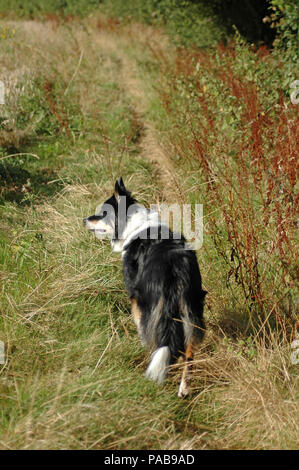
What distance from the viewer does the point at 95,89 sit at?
8.27 metres

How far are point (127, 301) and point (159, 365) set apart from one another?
1.07 meters

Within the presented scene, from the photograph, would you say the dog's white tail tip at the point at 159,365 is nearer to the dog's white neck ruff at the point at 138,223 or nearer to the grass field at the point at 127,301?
the grass field at the point at 127,301

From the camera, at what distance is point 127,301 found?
11.9 feet

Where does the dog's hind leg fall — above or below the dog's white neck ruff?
below

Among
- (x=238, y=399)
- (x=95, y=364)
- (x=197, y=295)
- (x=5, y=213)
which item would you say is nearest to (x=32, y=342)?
(x=95, y=364)

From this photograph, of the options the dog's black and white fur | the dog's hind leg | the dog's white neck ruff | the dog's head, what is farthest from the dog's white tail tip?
the dog's head

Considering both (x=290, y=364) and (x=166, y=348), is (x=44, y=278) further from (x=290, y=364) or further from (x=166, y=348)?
(x=290, y=364)

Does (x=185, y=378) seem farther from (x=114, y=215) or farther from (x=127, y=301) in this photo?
(x=114, y=215)

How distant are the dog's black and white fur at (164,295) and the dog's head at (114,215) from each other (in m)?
0.34

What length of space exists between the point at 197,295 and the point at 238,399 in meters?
0.68

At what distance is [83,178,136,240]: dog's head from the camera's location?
3.45 meters

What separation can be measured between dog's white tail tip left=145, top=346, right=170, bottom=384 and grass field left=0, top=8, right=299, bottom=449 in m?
0.06

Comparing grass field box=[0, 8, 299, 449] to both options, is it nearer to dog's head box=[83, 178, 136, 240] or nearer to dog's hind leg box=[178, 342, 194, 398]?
dog's hind leg box=[178, 342, 194, 398]

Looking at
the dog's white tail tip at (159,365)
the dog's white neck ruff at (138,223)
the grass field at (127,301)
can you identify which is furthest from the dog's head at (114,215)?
the dog's white tail tip at (159,365)
